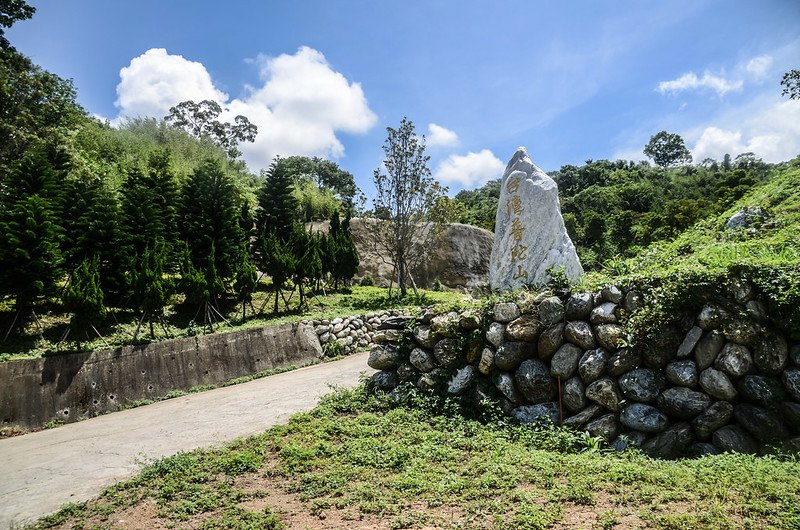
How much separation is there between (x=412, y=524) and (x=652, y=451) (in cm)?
268

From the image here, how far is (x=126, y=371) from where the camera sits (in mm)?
8195

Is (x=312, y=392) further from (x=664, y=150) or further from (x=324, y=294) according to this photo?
(x=664, y=150)

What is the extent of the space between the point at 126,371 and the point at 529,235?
752cm

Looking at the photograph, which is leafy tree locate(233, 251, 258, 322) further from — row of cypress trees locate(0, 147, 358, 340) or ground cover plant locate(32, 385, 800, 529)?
ground cover plant locate(32, 385, 800, 529)

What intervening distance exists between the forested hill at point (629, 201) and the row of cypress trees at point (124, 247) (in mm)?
9210

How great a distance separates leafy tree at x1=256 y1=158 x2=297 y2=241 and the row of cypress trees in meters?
2.81

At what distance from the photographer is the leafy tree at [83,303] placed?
7.98 metres

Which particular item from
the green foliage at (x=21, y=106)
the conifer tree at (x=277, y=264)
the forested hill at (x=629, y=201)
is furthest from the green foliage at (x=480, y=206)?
the green foliage at (x=21, y=106)

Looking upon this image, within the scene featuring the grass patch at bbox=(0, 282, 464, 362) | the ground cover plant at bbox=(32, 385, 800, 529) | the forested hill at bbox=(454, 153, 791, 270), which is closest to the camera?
the ground cover plant at bbox=(32, 385, 800, 529)

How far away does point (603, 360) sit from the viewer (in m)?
5.03

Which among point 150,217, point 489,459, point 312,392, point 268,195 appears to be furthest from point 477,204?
point 489,459

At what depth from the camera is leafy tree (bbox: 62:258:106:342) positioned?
7984mm

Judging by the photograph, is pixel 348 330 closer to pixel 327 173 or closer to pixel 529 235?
pixel 529 235

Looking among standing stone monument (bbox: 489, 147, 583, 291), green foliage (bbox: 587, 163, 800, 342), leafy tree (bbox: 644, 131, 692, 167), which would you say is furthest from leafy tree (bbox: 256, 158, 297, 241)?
leafy tree (bbox: 644, 131, 692, 167)
